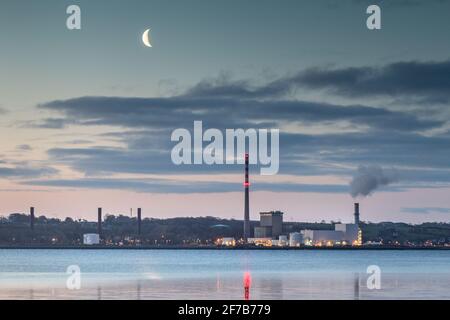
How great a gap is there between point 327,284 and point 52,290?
20342 mm

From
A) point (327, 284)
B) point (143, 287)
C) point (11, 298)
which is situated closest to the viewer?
point (11, 298)
